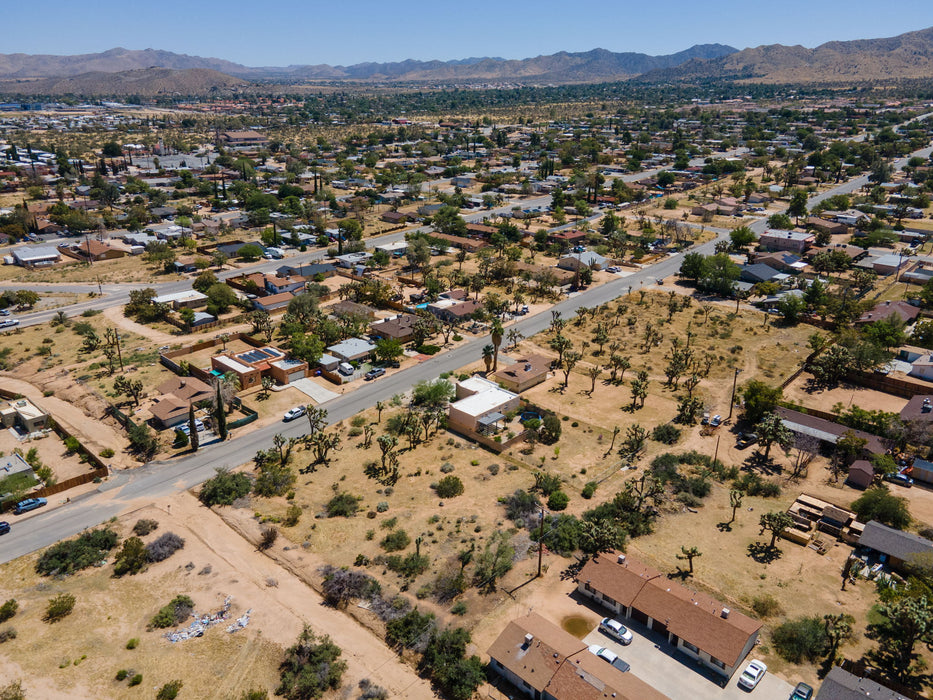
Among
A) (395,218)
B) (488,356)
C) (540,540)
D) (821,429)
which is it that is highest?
(395,218)

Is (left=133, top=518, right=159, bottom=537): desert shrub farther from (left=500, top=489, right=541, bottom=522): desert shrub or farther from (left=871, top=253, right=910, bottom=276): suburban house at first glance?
(left=871, top=253, right=910, bottom=276): suburban house

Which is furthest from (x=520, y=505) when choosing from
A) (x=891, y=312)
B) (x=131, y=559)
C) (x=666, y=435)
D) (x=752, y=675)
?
(x=891, y=312)

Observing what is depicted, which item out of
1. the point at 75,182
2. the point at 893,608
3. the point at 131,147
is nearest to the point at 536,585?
the point at 893,608

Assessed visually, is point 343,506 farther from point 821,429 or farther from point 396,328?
point 821,429

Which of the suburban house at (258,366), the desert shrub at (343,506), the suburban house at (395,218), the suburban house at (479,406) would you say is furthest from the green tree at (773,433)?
the suburban house at (395,218)

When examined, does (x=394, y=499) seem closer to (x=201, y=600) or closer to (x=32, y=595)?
(x=201, y=600)

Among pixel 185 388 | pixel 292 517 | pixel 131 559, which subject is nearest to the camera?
pixel 131 559

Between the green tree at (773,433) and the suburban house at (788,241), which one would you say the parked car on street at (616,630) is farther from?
the suburban house at (788,241)
